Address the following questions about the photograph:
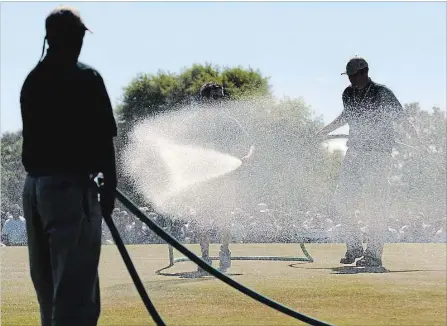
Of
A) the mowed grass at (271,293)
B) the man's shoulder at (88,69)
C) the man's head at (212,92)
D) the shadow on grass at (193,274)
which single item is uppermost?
the man's head at (212,92)

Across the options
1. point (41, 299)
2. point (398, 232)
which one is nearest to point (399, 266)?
point (41, 299)

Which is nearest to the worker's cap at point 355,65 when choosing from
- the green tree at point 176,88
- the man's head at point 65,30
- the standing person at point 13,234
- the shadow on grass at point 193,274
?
the shadow on grass at point 193,274

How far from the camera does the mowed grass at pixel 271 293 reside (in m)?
8.58

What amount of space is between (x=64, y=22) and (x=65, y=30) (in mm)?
52

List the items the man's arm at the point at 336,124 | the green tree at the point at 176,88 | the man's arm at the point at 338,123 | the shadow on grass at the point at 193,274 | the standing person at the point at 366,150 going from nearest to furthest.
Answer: the shadow on grass at the point at 193,274, the standing person at the point at 366,150, the man's arm at the point at 338,123, the man's arm at the point at 336,124, the green tree at the point at 176,88

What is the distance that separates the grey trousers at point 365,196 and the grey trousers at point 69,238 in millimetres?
7320

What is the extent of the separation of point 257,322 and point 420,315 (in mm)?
1532

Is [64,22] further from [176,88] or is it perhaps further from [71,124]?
[176,88]

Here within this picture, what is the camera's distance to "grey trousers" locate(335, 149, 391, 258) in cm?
1288

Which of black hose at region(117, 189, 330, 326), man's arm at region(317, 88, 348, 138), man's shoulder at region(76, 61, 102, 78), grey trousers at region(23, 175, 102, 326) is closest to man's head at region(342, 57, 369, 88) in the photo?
man's arm at region(317, 88, 348, 138)

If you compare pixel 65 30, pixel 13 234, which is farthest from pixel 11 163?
pixel 65 30

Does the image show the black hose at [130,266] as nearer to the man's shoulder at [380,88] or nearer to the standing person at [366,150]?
the standing person at [366,150]

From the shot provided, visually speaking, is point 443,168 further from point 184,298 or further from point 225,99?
point 184,298

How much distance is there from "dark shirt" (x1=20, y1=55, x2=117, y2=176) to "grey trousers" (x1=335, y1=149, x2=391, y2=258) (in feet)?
24.3
